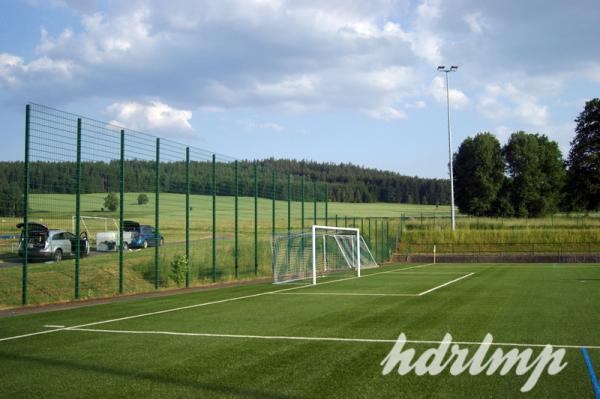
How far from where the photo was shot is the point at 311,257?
25312mm

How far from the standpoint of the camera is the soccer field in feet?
19.0

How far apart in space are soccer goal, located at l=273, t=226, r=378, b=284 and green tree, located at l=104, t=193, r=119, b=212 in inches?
237

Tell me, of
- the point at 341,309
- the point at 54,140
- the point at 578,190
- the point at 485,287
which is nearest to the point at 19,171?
the point at 54,140

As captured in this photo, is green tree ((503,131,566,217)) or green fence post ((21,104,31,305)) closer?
green fence post ((21,104,31,305))

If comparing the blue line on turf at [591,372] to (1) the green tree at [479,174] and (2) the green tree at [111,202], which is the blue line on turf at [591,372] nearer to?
(2) the green tree at [111,202]

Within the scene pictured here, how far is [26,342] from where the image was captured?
8492 mm

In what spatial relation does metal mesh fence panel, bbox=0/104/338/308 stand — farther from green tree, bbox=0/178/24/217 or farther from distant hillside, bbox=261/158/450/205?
distant hillside, bbox=261/158/450/205

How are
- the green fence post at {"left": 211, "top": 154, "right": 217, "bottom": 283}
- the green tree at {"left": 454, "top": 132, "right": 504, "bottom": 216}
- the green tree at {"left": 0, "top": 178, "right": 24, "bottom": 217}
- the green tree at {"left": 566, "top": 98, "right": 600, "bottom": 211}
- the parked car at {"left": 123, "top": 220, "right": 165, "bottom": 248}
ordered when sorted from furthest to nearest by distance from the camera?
the green tree at {"left": 454, "top": 132, "right": 504, "bottom": 216} < the green tree at {"left": 566, "top": 98, "right": 600, "bottom": 211} < the parked car at {"left": 123, "top": 220, "right": 165, "bottom": 248} < the green fence post at {"left": 211, "top": 154, "right": 217, "bottom": 283} < the green tree at {"left": 0, "top": 178, "right": 24, "bottom": 217}

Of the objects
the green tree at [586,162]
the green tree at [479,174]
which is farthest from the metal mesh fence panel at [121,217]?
the green tree at [479,174]

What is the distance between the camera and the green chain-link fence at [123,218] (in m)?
14.0

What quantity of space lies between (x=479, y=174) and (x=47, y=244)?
61433 millimetres

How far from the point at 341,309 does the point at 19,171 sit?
789cm

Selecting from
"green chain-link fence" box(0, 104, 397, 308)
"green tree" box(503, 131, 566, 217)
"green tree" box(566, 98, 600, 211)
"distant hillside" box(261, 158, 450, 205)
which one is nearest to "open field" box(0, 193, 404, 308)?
"green chain-link fence" box(0, 104, 397, 308)

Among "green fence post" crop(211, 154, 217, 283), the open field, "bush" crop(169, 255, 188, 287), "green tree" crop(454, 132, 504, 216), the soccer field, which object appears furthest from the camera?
"green tree" crop(454, 132, 504, 216)
